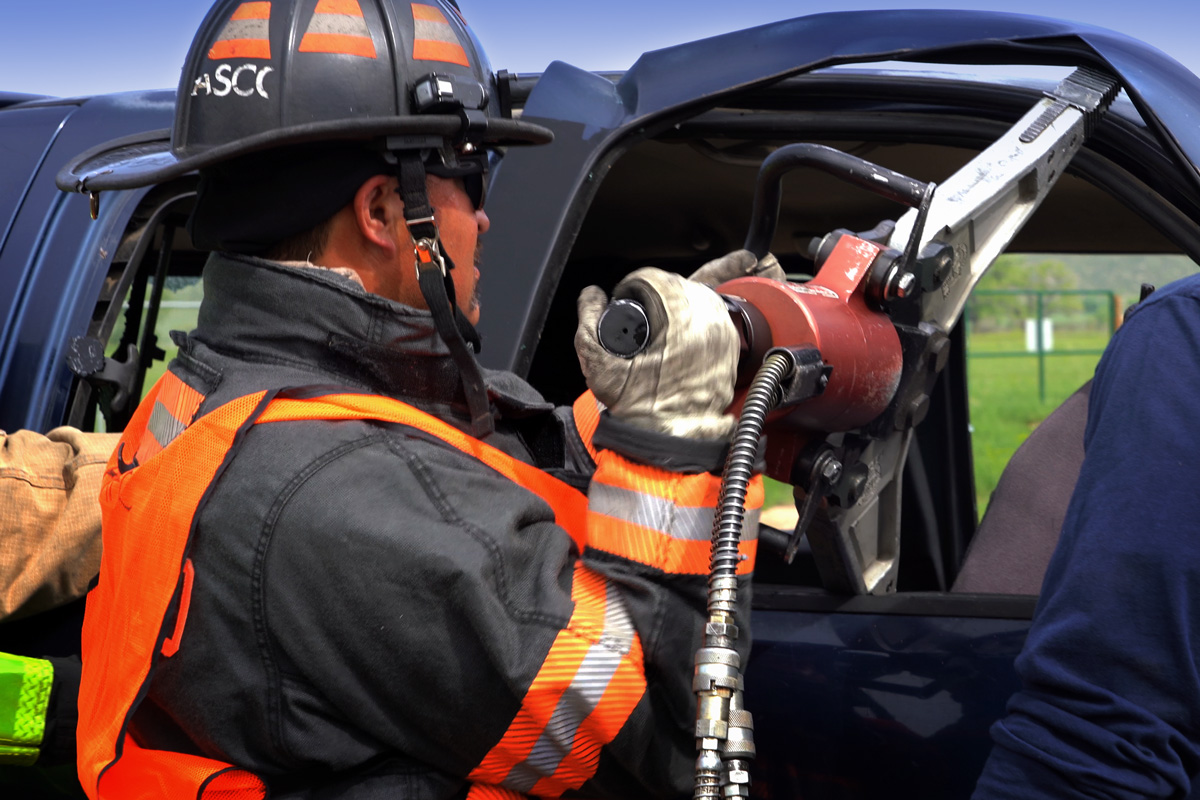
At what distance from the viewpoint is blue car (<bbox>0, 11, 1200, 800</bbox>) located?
1.64 metres

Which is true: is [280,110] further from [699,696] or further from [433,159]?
[699,696]

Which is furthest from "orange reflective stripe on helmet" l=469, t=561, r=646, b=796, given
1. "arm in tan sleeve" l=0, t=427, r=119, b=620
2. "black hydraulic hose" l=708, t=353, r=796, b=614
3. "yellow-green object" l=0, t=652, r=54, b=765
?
"arm in tan sleeve" l=0, t=427, r=119, b=620

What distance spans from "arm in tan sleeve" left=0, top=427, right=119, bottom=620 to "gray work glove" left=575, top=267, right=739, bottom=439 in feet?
3.53

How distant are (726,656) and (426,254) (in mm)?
650

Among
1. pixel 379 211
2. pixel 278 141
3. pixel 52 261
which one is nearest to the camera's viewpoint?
pixel 278 141

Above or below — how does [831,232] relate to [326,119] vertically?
below

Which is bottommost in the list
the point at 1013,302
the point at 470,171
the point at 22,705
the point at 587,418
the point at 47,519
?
the point at 1013,302

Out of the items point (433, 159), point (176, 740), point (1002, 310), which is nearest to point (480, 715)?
point (176, 740)

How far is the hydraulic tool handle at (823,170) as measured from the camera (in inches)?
60.1

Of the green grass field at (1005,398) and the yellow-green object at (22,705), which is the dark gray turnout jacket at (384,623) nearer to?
the yellow-green object at (22,705)

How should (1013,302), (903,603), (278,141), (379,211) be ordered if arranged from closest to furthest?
(278,141)
(379,211)
(903,603)
(1013,302)

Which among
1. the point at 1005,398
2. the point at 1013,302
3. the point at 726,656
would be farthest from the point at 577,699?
the point at 1013,302

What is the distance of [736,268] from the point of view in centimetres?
182

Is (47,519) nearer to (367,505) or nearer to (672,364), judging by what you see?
(367,505)
